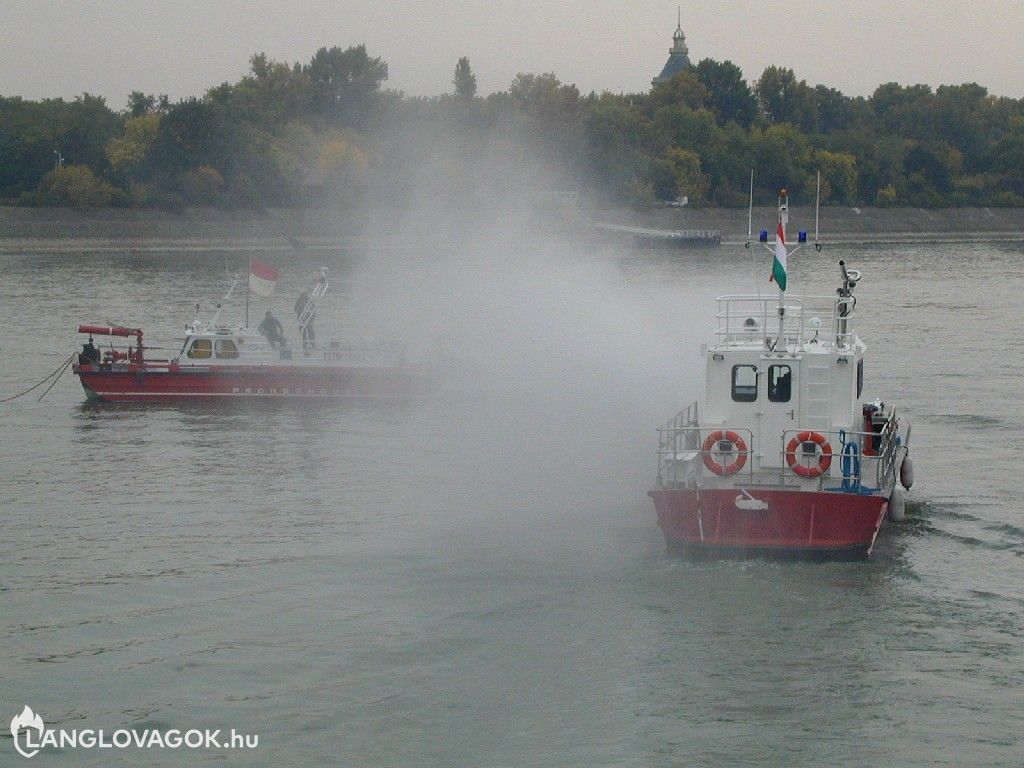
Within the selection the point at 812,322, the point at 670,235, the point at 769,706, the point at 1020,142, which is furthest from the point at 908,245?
the point at 769,706

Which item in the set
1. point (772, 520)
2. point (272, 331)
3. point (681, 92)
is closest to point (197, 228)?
point (272, 331)

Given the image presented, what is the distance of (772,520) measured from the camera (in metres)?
20.8

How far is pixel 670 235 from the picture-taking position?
120m

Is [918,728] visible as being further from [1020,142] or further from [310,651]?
[1020,142]

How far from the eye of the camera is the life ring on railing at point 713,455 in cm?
2162

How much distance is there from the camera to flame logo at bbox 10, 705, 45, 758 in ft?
51.5

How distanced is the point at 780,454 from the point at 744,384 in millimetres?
1166

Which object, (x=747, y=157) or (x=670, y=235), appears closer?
(x=670, y=235)

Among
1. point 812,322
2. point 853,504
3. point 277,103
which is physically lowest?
point 853,504

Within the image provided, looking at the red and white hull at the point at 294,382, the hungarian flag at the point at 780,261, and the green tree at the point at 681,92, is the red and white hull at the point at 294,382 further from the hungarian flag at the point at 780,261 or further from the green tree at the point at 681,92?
the green tree at the point at 681,92

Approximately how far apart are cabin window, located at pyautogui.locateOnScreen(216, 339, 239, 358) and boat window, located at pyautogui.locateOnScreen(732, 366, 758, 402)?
17737 millimetres

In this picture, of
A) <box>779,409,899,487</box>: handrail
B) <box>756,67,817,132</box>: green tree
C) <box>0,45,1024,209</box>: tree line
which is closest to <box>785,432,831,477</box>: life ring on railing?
<box>779,409,899,487</box>: handrail

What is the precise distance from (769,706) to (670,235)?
10472 centimetres

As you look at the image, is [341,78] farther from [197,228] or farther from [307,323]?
[307,323]
